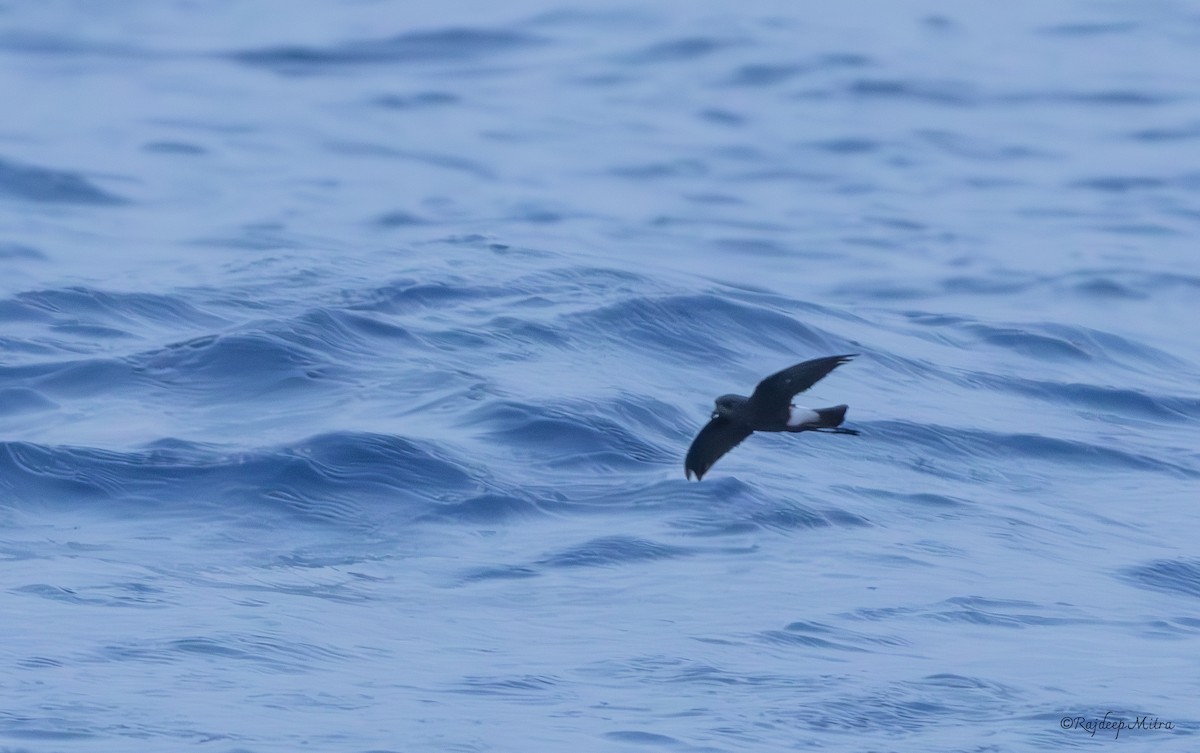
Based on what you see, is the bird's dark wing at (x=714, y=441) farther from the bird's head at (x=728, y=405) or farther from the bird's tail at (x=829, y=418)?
the bird's tail at (x=829, y=418)

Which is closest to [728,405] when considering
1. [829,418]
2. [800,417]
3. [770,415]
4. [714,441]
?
[714,441]

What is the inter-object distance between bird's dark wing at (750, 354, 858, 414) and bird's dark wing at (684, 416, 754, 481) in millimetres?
229

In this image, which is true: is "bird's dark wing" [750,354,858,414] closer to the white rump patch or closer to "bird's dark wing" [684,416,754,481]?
the white rump patch

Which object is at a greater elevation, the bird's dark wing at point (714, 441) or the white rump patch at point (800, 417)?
the white rump patch at point (800, 417)

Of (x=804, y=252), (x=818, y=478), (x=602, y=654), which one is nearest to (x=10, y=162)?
(x=804, y=252)

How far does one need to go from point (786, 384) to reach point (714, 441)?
1.79 feet

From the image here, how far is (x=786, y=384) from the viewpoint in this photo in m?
6.80

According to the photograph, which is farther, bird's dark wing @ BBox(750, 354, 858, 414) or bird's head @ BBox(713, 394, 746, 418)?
bird's head @ BBox(713, 394, 746, 418)

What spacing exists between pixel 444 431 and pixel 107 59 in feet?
57.6

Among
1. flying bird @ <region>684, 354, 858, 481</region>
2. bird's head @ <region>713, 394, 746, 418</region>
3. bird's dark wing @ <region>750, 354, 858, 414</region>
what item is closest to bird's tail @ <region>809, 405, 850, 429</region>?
flying bird @ <region>684, 354, 858, 481</region>

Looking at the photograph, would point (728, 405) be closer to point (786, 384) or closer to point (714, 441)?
point (714, 441)

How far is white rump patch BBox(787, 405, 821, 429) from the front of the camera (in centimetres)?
683

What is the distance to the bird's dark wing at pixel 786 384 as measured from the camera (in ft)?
21.8

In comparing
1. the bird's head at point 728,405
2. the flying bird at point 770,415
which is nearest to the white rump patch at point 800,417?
the flying bird at point 770,415
